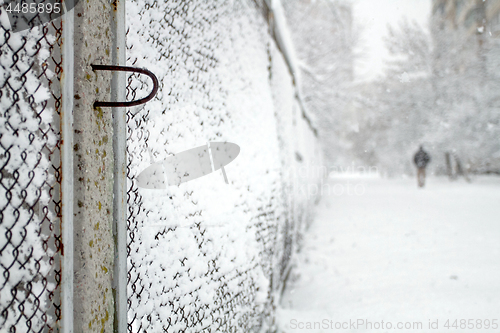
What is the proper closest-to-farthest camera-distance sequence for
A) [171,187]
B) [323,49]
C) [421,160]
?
[171,187], [323,49], [421,160]

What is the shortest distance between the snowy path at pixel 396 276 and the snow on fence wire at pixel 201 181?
599mm

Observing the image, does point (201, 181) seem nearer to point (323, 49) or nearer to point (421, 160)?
point (323, 49)

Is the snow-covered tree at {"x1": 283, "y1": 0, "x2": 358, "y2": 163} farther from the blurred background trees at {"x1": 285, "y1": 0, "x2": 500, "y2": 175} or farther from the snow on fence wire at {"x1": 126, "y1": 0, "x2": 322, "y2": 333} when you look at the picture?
the snow on fence wire at {"x1": 126, "y1": 0, "x2": 322, "y2": 333}

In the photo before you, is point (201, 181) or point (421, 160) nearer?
Answer: point (201, 181)

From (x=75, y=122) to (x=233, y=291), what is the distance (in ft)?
3.55

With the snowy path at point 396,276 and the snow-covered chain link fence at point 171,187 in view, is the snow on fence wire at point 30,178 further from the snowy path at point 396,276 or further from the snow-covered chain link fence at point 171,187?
the snowy path at point 396,276

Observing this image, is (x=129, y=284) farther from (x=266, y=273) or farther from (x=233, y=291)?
(x=266, y=273)

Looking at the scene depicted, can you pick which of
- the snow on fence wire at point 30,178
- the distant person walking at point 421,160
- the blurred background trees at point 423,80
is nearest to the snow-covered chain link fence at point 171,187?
the snow on fence wire at point 30,178

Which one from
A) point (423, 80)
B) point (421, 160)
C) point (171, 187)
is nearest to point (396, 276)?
point (171, 187)

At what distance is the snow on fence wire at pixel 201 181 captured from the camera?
100 cm

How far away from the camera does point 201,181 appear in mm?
1276

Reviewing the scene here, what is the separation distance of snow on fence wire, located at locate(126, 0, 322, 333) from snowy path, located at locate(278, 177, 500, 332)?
599mm

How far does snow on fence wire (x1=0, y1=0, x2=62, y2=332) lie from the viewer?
693 millimetres

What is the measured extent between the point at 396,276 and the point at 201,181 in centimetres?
248
